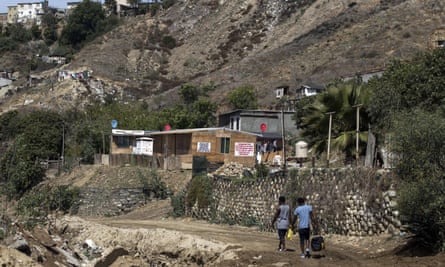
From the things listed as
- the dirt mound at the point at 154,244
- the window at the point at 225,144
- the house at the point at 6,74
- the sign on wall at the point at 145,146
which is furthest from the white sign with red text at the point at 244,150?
the house at the point at 6,74

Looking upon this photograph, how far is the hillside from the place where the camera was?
277ft

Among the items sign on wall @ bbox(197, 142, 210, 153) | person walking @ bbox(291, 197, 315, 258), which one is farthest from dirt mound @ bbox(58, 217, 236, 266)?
sign on wall @ bbox(197, 142, 210, 153)

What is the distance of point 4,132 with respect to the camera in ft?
259

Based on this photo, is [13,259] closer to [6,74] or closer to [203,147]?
[203,147]

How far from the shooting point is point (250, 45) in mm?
121938

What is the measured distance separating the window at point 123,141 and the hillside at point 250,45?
20.6 metres

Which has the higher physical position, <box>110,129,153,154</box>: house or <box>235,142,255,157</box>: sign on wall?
<box>110,129,153,154</box>: house

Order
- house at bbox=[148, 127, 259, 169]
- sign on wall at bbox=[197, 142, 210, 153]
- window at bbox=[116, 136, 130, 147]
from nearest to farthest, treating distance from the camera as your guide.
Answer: house at bbox=[148, 127, 259, 169]
sign on wall at bbox=[197, 142, 210, 153]
window at bbox=[116, 136, 130, 147]

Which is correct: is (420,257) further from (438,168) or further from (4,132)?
(4,132)

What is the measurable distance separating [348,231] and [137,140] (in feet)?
107

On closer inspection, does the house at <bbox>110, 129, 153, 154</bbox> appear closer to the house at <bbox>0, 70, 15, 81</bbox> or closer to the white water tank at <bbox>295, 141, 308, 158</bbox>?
the white water tank at <bbox>295, 141, 308, 158</bbox>

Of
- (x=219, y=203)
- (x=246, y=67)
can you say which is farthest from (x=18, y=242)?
(x=246, y=67)

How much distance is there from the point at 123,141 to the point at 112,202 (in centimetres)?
1632

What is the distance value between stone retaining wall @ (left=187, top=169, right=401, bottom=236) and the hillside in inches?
1788
